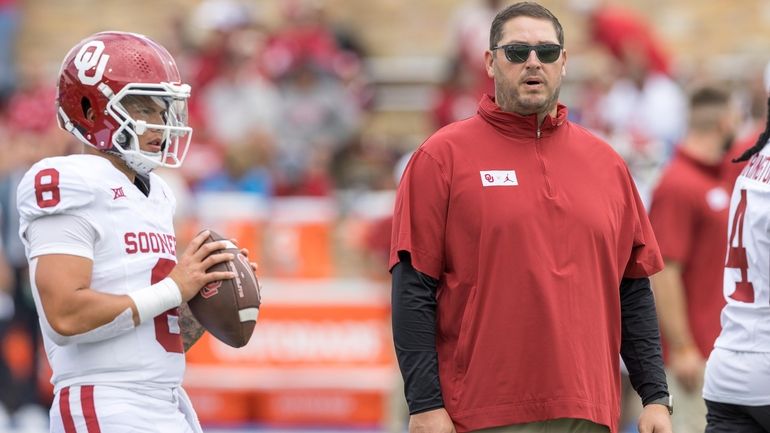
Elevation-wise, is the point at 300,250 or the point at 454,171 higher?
the point at 454,171

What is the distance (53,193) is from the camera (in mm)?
4160

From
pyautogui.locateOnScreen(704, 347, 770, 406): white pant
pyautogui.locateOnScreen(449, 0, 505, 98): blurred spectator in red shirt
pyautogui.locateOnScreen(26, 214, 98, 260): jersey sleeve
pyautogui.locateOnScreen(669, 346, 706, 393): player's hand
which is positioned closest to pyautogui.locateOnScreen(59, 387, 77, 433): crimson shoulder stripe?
pyautogui.locateOnScreen(26, 214, 98, 260): jersey sleeve

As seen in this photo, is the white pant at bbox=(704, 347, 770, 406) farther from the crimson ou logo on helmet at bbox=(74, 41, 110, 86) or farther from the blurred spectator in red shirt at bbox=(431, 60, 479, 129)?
the blurred spectator in red shirt at bbox=(431, 60, 479, 129)

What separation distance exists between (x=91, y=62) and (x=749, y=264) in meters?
2.26

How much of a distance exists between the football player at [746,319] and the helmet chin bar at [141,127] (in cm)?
190

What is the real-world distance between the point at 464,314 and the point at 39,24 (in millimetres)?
11484

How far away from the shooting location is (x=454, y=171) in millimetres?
4383

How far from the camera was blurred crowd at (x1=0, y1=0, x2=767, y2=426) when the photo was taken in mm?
11250

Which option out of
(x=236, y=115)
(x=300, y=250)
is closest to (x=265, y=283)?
(x=300, y=250)

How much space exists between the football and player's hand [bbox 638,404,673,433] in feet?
4.12

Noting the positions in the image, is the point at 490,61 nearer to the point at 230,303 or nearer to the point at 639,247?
the point at 639,247

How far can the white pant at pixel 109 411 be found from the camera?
416cm

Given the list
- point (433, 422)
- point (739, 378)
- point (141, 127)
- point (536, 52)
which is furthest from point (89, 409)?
point (739, 378)

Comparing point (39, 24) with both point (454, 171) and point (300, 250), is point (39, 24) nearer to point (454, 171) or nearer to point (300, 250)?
point (300, 250)
